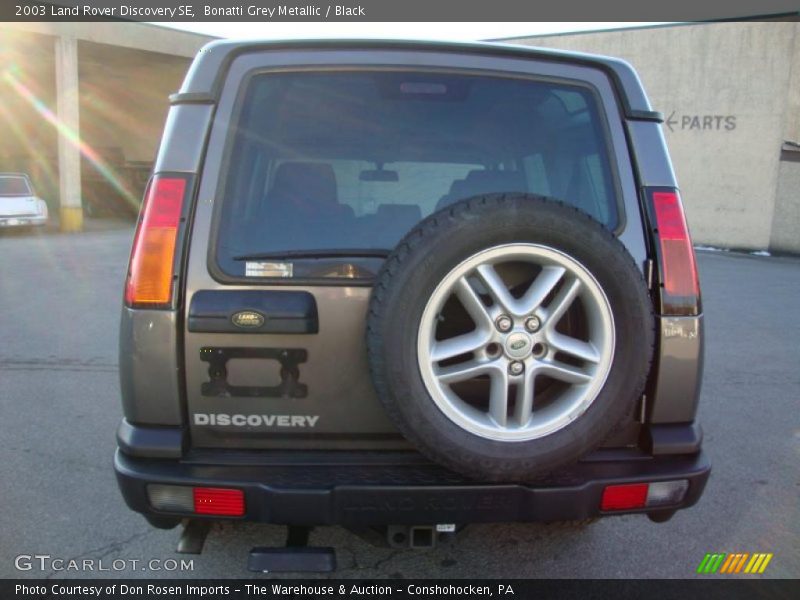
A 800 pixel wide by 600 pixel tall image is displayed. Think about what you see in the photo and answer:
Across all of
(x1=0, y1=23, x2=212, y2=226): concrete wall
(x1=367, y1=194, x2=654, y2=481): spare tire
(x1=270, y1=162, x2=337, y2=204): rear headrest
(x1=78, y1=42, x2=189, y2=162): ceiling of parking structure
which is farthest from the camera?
(x1=78, y1=42, x2=189, y2=162): ceiling of parking structure

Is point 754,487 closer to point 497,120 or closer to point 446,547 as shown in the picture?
point 446,547

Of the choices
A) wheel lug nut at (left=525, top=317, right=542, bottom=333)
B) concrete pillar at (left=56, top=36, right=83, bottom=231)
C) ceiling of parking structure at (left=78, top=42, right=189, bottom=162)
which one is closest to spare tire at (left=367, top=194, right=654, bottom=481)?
wheel lug nut at (left=525, top=317, right=542, bottom=333)

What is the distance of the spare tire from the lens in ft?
6.05

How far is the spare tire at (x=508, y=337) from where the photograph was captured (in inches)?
72.6

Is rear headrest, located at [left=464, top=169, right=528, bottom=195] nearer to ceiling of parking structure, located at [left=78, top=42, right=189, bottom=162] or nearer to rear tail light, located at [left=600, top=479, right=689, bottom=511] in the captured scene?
rear tail light, located at [left=600, top=479, right=689, bottom=511]

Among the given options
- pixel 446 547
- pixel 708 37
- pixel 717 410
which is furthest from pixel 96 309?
pixel 708 37

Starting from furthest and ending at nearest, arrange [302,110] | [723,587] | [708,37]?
[708,37] < [723,587] < [302,110]

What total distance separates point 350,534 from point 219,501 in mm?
1018

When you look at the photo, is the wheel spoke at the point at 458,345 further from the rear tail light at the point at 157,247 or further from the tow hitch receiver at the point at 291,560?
the rear tail light at the point at 157,247

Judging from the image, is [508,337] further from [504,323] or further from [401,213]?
[401,213]

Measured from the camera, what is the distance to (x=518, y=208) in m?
1.85

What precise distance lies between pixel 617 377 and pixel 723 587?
4.18ft

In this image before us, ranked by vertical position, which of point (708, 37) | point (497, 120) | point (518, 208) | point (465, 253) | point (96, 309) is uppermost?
point (708, 37)

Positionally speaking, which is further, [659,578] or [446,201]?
[659,578]
